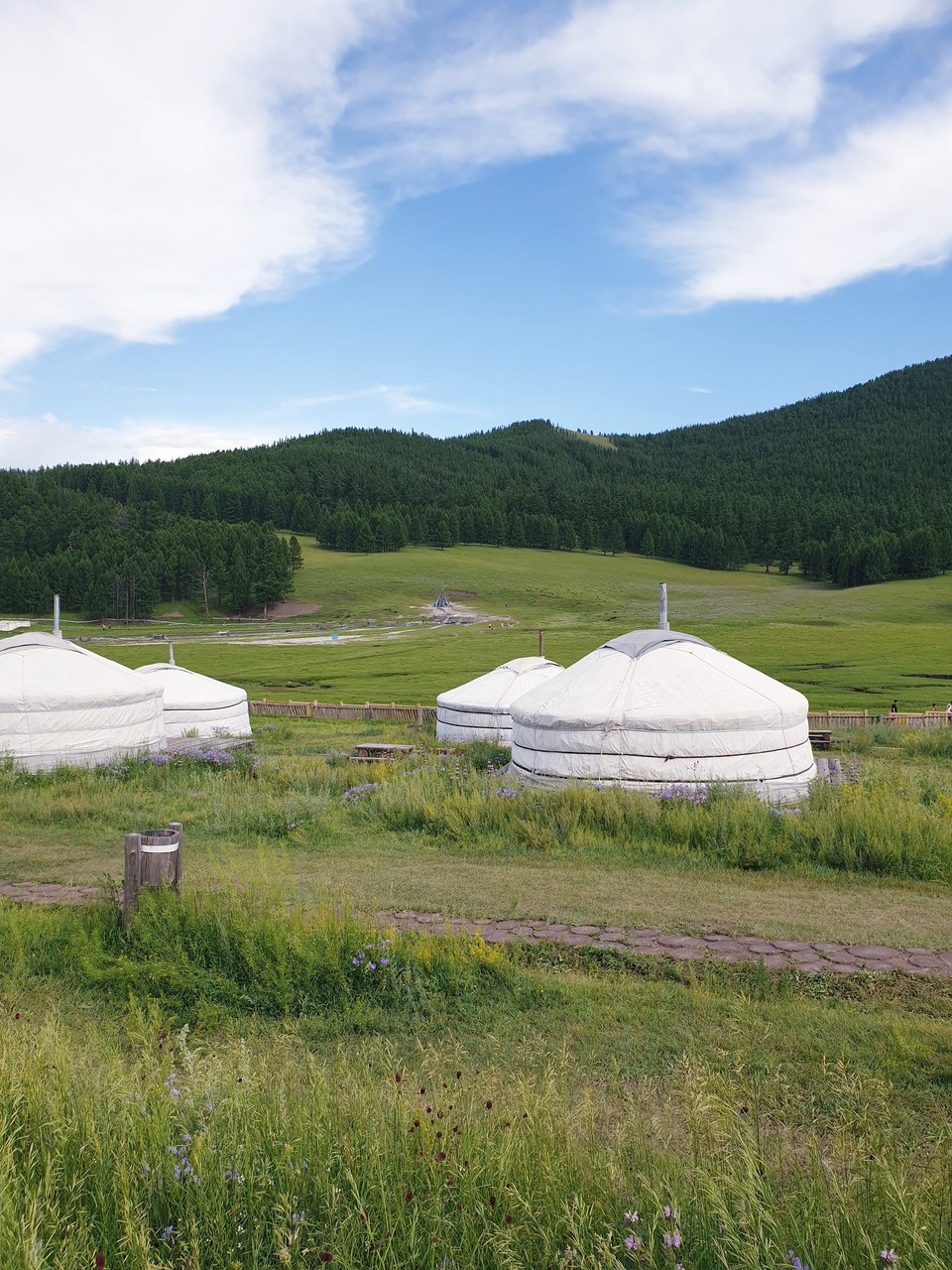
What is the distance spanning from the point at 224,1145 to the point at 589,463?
174m

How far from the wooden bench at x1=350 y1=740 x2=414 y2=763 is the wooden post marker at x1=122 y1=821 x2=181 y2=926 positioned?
10.9 meters

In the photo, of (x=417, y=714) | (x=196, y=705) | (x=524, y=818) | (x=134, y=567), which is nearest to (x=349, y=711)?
(x=417, y=714)

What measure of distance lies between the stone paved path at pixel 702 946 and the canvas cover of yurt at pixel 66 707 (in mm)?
→ 11144

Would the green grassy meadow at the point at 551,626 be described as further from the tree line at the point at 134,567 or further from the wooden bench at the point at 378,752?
the wooden bench at the point at 378,752

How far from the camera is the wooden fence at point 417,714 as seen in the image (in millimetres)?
22000

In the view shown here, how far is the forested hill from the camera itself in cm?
8844

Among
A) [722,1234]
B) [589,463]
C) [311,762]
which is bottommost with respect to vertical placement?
[311,762]

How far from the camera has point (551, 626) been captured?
5719 cm

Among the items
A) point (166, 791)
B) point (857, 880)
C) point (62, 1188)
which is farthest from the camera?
point (166, 791)

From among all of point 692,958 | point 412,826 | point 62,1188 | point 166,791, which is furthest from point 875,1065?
point 166,791

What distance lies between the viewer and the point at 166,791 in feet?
42.7

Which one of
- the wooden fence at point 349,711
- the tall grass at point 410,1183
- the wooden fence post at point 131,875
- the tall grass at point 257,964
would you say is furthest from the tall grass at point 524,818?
the wooden fence at point 349,711

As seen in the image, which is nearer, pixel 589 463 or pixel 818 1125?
pixel 818 1125

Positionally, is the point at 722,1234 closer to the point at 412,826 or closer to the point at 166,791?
the point at 412,826
